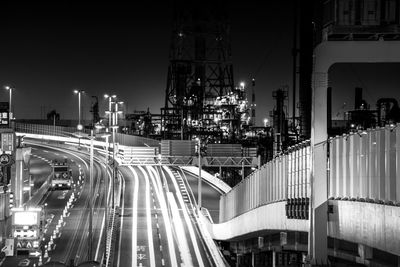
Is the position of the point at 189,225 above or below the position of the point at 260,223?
below

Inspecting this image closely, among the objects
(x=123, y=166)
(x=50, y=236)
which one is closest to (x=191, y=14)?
(x=123, y=166)

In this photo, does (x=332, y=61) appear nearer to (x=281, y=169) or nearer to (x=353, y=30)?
(x=353, y=30)

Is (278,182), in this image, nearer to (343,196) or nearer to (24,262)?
(343,196)

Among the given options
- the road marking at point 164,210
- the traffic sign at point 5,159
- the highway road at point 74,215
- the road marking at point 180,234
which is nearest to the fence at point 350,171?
the road marking at point 180,234

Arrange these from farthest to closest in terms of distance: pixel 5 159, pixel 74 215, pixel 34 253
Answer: pixel 74 215 < pixel 5 159 < pixel 34 253

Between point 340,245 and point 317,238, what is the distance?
1055 millimetres

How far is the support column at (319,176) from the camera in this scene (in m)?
25.9

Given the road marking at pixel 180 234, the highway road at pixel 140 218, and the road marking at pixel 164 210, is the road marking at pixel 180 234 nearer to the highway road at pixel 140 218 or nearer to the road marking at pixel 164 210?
the highway road at pixel 140 218

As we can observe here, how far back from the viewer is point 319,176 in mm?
26312

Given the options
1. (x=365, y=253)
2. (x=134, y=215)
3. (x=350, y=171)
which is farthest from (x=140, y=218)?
(x=365, y=253)

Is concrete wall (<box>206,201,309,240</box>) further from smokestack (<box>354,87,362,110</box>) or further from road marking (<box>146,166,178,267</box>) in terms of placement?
smokestack (<box>354,87,362,110</box>)

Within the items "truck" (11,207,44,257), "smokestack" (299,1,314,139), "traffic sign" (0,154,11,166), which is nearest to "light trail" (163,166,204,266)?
"truck" (11,207,44,257)

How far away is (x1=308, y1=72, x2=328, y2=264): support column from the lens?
25.9m

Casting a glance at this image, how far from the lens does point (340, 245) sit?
26422 millimetres
